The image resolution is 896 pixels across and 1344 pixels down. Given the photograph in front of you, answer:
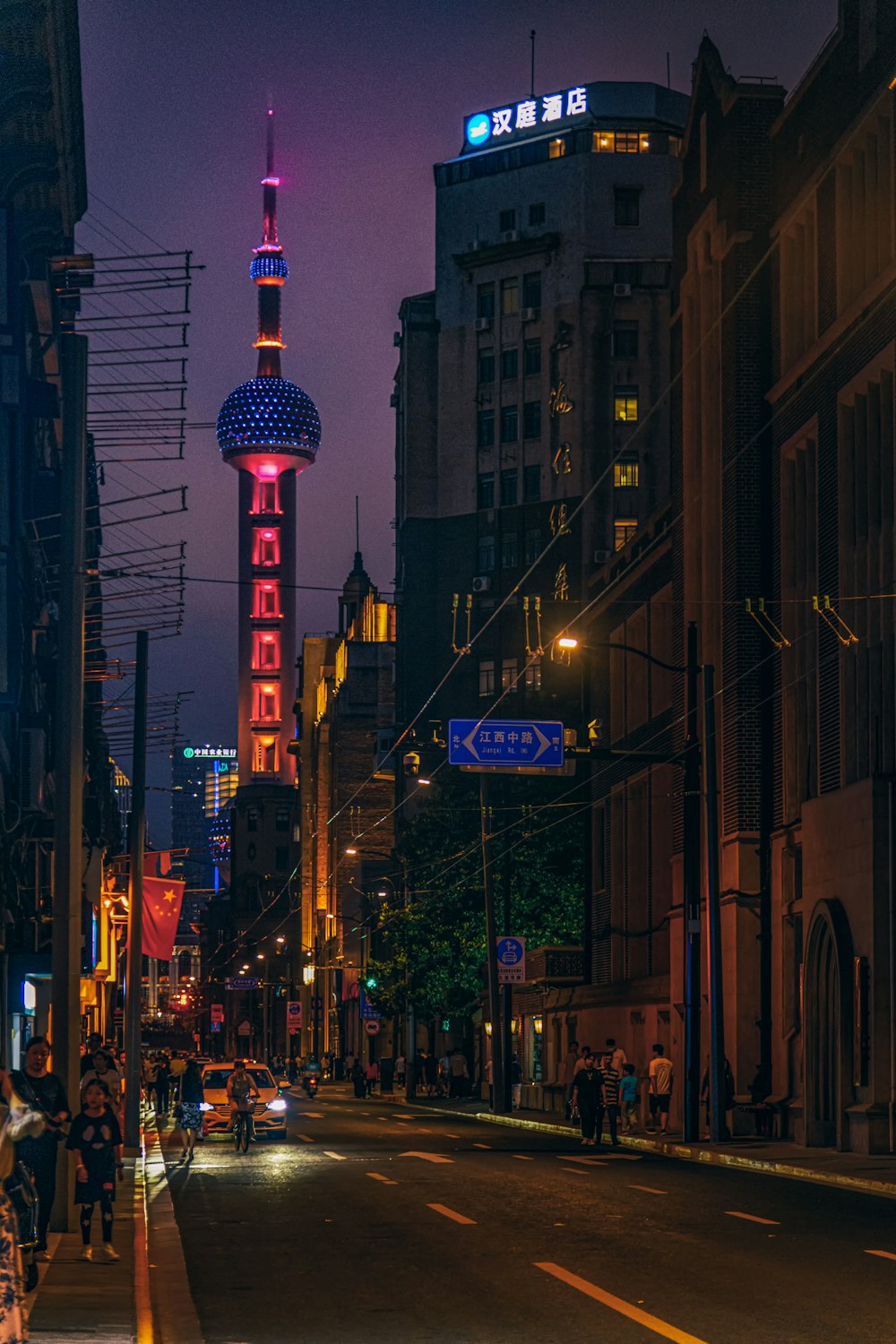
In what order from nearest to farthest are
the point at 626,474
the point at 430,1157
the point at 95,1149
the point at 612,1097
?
1. the point at 95,1149
2. the point at 430,1157
3. the point at 612,1097
4. the point at 626,474

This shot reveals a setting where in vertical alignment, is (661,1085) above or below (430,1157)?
above

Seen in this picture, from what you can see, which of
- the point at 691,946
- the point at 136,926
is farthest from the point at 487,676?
the point at 136,926

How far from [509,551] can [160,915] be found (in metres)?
73.2

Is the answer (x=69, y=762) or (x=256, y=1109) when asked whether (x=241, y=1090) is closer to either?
(x=256, y=1109)

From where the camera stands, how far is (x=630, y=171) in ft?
368

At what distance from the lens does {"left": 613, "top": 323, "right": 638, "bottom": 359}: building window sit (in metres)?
109

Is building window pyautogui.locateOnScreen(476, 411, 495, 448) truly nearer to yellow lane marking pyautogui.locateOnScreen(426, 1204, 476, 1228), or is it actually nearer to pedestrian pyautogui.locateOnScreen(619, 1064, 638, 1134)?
pedestrian pyautogui.locateOnScreen(619, 1064, 638, 1134)

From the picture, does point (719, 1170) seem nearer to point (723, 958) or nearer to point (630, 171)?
point (723, 958)

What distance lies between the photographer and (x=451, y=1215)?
22.2 m

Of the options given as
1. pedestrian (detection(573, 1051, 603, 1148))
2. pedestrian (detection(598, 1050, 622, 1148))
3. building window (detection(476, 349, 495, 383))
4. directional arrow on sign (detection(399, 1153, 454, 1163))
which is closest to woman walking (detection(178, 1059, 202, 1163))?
directional arrow on sign (detection(399, 1153, 454, 1163))

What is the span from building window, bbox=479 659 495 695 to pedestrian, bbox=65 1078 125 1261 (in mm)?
91986

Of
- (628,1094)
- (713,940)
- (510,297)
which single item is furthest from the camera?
(510,297)

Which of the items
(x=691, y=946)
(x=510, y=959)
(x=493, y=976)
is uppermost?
(x=691, y=946)

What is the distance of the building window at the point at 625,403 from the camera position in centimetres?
10881
